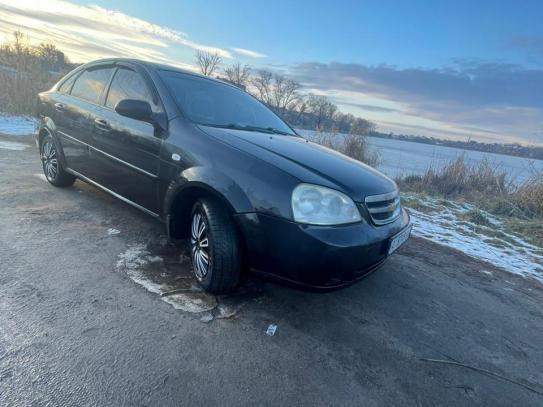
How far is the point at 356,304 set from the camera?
2.70m

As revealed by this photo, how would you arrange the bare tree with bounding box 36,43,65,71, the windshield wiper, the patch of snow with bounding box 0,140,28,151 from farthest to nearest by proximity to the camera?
the bare tree with bounding box 36,43,65,71, the patch of snow with bounding box 0,140,28,151, the windshield wiper

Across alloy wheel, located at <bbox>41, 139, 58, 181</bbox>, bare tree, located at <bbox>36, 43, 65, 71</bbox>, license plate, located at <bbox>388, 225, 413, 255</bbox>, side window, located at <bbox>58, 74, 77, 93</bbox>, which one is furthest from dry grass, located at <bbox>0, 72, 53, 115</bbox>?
license plate, located at <bbox>388, 225, 413, 255</bbox>

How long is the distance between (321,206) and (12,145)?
7267mm

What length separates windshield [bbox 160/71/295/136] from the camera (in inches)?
115

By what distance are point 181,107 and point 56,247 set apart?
5.34ft

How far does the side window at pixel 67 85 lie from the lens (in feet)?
13.7

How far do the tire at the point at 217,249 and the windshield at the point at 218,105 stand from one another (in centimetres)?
84

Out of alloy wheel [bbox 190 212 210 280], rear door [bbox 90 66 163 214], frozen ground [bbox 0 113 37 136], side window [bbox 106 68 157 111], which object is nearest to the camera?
alloy wheel [bbox 190 212 210 280]

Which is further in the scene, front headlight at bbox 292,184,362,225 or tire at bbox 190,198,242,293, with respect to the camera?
tire at bbox 190,198,242,293

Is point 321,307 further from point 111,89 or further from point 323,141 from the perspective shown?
point 323,141

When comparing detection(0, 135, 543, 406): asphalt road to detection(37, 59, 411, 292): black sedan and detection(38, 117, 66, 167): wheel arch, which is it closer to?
detection(37, 59, 411, 292): black sedan

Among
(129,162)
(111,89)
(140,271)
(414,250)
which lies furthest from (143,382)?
(414,250)

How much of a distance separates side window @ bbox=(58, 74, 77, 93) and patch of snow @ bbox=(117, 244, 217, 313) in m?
2.47

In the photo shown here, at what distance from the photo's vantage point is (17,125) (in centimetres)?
884
